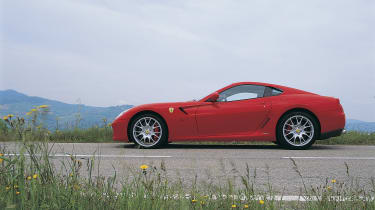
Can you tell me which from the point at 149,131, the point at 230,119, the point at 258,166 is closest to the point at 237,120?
the point at 230,119

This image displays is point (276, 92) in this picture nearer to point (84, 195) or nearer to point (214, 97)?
point (214, 97)

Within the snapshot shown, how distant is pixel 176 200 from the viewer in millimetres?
2713

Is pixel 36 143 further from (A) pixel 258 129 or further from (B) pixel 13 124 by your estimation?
(A) pixel 258 129

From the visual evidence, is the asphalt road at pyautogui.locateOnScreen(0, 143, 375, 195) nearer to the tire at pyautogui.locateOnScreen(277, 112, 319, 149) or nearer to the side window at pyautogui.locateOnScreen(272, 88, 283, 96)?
the tire at pyautogui.locateOnScreen(277, 112, 319, 149)

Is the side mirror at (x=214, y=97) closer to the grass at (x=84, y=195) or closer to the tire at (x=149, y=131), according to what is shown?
the tire at (x=149, y=131)

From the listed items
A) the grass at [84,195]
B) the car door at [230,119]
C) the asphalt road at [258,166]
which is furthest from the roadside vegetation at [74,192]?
the car door at [230,119]

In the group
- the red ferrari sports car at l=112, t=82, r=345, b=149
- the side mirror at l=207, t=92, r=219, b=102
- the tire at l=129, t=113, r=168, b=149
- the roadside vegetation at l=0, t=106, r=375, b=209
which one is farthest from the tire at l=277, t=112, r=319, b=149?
the roadside vegetation at l=0, t=106, r=375, b=209

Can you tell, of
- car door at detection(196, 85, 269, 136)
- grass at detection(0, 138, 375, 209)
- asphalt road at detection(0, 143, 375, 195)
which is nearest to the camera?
grass at detection(0, 138, 375, 209)

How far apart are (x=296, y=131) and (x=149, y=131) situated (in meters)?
3.05

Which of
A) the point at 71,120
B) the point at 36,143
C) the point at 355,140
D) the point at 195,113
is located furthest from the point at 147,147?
the point at 355,140

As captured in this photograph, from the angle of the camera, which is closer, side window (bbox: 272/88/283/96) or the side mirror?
the side mirror

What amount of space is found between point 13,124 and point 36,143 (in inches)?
9.5

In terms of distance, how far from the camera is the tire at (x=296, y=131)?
718 centimetres

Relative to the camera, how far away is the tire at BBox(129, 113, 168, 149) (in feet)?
23.8
